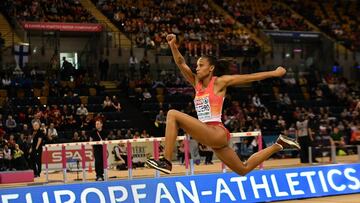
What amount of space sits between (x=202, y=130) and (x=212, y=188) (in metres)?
3.21

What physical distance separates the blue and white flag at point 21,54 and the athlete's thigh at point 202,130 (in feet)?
69.3

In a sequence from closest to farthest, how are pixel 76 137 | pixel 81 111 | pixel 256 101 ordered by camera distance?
pixel 76 137 < pixel 81 111 < pixel 256 101

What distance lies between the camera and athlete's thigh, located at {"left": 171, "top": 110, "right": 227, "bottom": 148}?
9.45m

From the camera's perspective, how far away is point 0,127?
25.1 meters

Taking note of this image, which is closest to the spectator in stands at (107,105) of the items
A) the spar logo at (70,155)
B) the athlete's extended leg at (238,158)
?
the spar logo at (70,155)

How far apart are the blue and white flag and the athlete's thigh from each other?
831 inches

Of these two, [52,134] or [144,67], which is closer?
[52,134]

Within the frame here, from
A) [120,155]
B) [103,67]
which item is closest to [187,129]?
[120,155]

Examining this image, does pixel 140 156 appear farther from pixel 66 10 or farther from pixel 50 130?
pixel 66 10

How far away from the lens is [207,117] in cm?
990

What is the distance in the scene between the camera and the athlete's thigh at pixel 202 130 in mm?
9445

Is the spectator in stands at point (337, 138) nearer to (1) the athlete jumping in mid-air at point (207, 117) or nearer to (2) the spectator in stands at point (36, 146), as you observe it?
(2) the spectator in stands at point (36, 146)

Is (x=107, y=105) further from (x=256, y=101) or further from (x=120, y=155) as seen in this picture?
(x=256, y=101)

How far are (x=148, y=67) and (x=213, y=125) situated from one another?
2318 cm
